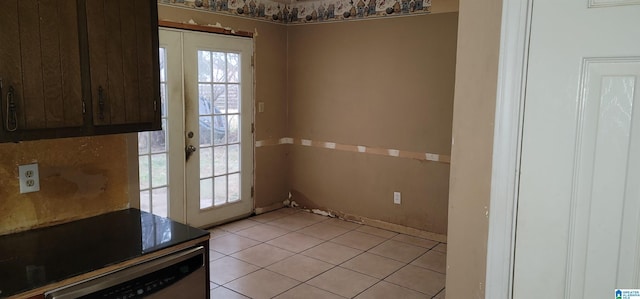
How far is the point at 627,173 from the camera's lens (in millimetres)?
997

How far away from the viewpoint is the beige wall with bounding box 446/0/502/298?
1.21 m

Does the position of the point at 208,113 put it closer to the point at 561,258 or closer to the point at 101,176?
the point at 101,176

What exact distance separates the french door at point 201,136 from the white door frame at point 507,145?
11.1 ft

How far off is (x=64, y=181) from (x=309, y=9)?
3.56 m

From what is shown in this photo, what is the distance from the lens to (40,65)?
170cm

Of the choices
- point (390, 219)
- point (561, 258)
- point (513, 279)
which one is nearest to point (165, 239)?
point (513, 279)

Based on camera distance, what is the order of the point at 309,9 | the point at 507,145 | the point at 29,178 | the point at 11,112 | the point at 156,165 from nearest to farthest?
the point at 507,145 → the point at 11,112 → the point at 29,178 → the point at 156,165 → the point at 309,9

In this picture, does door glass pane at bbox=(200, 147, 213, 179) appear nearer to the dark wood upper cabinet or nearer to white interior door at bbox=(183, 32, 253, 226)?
white interior door at bbox=(183, 32, 253, 226)

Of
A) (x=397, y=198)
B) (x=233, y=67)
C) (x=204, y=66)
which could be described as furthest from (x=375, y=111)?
(x=204, y=66)

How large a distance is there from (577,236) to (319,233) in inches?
141

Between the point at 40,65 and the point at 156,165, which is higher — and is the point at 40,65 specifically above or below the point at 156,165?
above

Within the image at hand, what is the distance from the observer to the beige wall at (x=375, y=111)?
420 cm

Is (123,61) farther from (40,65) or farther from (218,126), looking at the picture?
(218,126)

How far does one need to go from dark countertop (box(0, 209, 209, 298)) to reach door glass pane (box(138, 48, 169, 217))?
5.72 ft
